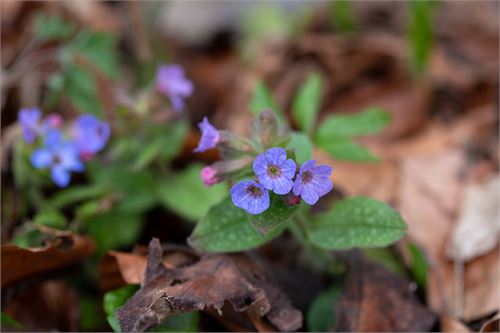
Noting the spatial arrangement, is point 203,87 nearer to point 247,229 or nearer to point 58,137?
point 58,137

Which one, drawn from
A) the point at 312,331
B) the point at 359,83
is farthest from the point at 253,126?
the point at 359,83

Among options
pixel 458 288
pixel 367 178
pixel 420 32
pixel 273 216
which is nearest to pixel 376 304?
pixel 458 288

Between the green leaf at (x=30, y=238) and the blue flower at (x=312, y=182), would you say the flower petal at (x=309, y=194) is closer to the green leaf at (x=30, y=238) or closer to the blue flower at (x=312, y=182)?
the blue flower at (x=312, y=182)

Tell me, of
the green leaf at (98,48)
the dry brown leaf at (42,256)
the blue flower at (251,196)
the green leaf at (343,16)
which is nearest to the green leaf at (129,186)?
the dry brown leaf at (42,256)

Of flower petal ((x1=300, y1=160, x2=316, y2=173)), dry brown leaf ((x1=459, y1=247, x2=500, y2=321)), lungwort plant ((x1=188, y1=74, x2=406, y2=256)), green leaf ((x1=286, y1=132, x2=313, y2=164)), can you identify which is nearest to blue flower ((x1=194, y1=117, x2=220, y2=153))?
lungwort plant ((x1=188, y1=74, x2=406, y2=256))

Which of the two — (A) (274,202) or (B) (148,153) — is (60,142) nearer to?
(B) (148,153)

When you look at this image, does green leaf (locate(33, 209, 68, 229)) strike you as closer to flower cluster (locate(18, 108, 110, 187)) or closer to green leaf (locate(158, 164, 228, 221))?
flower cluster (locate(18, 108, 110, 187))

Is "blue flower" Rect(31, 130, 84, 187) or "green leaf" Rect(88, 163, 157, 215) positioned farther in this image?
"green leaf" Rect(88, 163, 157, 215)
